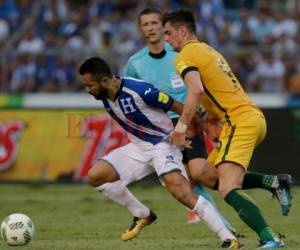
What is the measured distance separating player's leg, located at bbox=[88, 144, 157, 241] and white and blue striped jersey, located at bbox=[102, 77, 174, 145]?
0.92ft

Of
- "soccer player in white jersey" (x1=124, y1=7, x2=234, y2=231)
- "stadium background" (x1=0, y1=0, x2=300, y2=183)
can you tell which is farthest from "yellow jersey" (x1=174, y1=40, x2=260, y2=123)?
"stadium background" (x1=0, y1=0, x2=300, y2=183)

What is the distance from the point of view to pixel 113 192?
10.8 metres

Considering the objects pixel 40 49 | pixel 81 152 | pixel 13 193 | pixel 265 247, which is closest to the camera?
pixel 265 247

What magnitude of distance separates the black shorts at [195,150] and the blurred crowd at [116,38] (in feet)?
25.2

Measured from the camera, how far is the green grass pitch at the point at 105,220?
408 inches

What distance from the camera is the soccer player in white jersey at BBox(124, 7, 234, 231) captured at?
1191 centimetres

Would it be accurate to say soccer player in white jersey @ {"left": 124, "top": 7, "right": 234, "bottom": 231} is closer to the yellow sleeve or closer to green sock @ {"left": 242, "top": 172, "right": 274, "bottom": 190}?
green sock @ {"left": 242, "top": 172, "right": 274, "bottom": 190}

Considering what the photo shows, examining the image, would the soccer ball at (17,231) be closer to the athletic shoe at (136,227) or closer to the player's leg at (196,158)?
the athletic shoe at (136,227)

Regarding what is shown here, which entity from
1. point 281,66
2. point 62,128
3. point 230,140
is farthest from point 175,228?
point 281,66

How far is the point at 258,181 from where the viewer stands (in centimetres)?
1045

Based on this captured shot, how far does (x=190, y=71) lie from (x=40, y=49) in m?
12.8

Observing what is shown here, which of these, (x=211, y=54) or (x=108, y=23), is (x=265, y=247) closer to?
(x=211, y=54)

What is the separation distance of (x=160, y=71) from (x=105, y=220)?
7.78 feet

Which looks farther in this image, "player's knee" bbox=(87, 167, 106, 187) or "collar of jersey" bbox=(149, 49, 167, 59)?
"collar of jersey" bbox=(149, 49, 167, 59)
